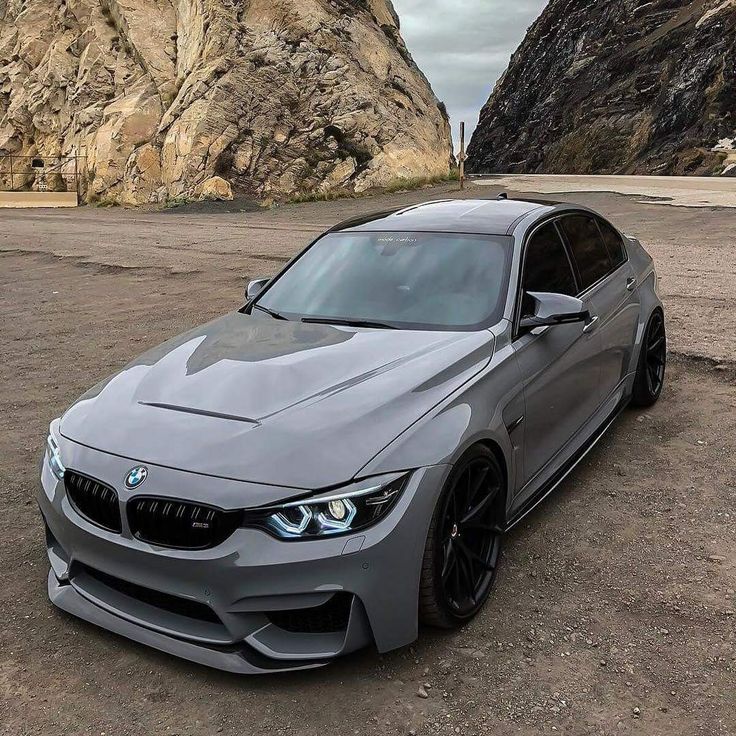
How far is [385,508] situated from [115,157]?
103 ft

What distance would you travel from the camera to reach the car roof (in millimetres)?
4445

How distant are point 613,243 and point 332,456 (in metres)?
3.37

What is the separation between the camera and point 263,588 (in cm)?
265

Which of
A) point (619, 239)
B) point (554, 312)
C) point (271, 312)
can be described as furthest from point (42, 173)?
point (554, 312)

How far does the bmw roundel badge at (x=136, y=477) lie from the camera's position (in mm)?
2811

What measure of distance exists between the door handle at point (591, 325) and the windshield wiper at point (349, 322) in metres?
1.16

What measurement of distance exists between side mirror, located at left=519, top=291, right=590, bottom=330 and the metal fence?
1281 inches

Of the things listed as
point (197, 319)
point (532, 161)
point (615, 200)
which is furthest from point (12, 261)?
point (532, 161)

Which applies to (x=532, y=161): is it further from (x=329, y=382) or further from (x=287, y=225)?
(x=329, y=382)

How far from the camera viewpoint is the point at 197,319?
911cm

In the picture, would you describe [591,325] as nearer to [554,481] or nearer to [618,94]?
[554,481]

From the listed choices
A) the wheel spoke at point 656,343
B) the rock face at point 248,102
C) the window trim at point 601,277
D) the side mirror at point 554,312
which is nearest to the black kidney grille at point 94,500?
the side mirror at point 554,312

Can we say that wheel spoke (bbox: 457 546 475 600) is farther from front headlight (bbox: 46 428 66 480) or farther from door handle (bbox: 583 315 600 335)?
door handle (bbox: 583 315 600 335)

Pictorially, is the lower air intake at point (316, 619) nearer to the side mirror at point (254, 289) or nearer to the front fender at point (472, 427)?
the front fender at point (472, 427)
